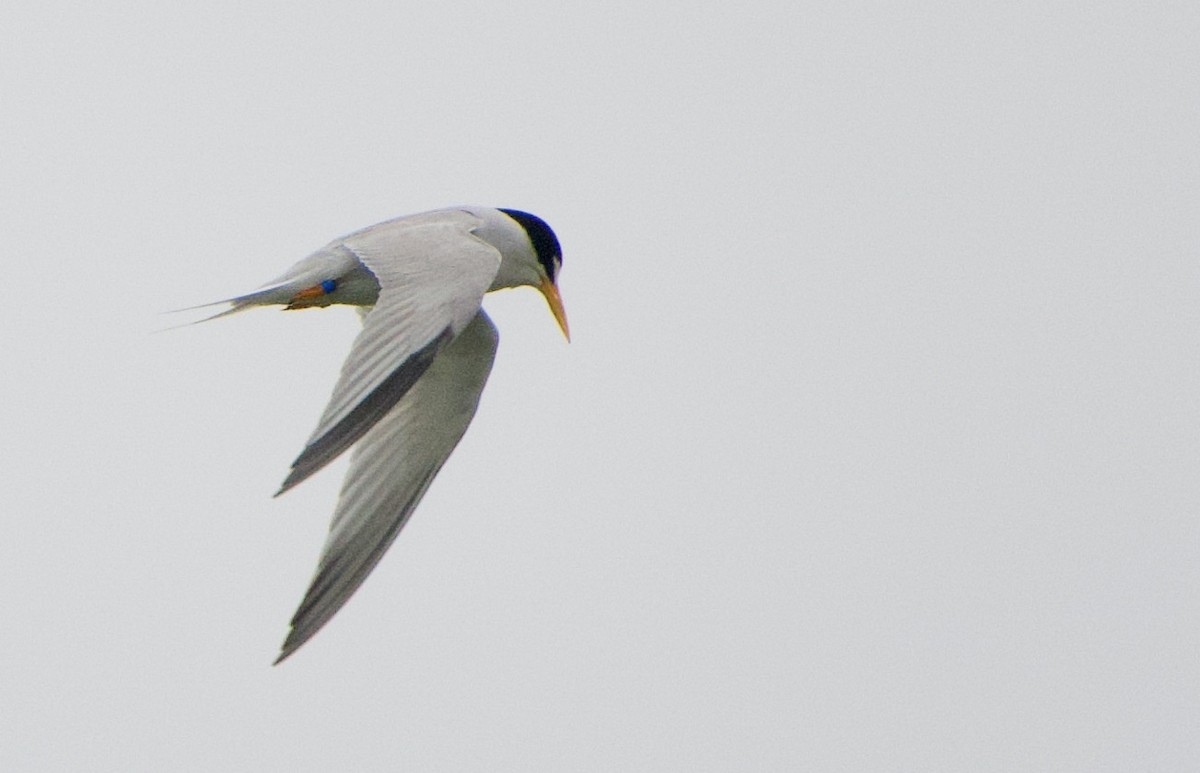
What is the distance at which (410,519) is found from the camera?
25.9ft

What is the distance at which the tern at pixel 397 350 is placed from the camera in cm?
654

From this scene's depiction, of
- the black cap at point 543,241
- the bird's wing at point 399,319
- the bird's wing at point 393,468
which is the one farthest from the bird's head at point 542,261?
the bird's wing at point 399,319

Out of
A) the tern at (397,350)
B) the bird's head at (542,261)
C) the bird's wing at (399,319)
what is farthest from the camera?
the bird's head at (542,261)

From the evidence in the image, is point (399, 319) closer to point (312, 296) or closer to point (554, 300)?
point (312, 296)

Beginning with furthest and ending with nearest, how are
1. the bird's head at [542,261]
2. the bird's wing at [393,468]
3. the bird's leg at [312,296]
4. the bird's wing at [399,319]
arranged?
the bird's head at [542,261]
the bird's leg at [312,296]
the bird's wing at [393,468]
the bird's wing at [399,319]

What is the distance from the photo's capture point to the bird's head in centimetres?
937

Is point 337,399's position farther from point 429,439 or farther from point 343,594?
point 429,439

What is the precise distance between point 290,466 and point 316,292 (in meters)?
2.36

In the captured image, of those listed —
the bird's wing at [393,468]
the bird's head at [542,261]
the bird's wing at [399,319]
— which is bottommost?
the bird's wing at [393,468]

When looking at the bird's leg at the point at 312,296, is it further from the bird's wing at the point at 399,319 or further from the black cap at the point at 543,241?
the black cap at the point at 543,241

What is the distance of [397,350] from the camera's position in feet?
21.8

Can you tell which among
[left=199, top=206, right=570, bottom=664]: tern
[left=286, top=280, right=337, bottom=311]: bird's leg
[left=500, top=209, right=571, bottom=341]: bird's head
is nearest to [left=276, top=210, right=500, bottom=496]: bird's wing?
[left=199, top=206, right=570, bottom=664]: tern

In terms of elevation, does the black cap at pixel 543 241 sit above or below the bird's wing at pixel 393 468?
above

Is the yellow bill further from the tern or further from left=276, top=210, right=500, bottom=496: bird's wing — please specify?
left=276, top=210, right=500, bottom=496: bird's wing
